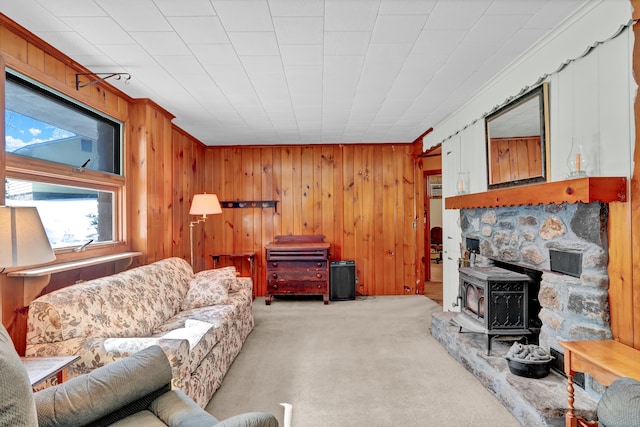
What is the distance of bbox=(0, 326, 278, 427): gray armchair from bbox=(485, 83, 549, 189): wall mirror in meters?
2.38

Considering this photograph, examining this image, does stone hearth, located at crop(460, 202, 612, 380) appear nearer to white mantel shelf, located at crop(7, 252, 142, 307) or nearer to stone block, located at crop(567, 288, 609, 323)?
stone block, located at crop(567, 288, 609, 323)

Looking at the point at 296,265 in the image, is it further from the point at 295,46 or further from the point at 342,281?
the point at 295,46

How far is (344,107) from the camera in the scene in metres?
3.68

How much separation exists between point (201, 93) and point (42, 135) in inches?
51.0

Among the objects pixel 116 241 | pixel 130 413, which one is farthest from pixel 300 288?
pixel 130 413

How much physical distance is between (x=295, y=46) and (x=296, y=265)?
10.5 feet

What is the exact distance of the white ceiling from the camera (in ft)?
6.27

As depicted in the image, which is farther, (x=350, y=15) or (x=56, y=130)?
(x=56, y=130)

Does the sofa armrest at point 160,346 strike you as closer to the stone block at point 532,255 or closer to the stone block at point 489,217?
the stone block at point 532,255

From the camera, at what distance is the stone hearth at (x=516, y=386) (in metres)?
1.85

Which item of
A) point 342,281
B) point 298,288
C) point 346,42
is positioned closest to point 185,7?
point 346,42

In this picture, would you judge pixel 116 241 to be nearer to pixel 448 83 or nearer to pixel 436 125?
pixel 448 83

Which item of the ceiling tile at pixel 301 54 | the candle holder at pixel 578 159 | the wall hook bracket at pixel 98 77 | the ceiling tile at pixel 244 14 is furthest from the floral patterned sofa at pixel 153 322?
the candle holder at pixel 578 159

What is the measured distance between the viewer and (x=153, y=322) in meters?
2.59
